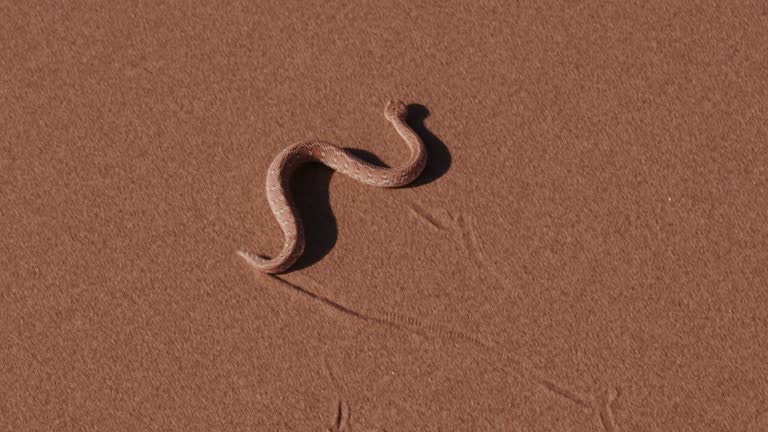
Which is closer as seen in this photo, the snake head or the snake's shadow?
the snake's shadow

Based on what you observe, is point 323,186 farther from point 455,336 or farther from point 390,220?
point 455,336

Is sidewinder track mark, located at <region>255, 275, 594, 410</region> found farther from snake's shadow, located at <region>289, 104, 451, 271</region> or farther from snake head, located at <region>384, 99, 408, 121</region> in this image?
snake head, located at <region>384, 99, 408, 121</region>

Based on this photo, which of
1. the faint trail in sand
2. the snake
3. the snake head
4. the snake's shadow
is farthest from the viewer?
the snake head

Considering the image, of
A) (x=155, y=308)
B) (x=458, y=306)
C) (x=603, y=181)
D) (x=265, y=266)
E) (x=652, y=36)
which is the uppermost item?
(x=652, y=36)

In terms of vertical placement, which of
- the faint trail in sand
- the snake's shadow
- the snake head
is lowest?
the faint trail in sand

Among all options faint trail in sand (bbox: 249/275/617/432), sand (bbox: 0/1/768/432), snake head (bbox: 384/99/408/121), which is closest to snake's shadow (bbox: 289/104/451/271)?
sand (bbox: 0/1/768/432)

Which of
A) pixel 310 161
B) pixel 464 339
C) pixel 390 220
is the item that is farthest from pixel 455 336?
pixel 310 161

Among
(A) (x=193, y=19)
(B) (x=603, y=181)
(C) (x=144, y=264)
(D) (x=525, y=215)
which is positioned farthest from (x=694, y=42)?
(C) (x=144, y=264)

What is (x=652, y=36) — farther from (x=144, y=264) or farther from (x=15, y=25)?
(x=15, y=25)
